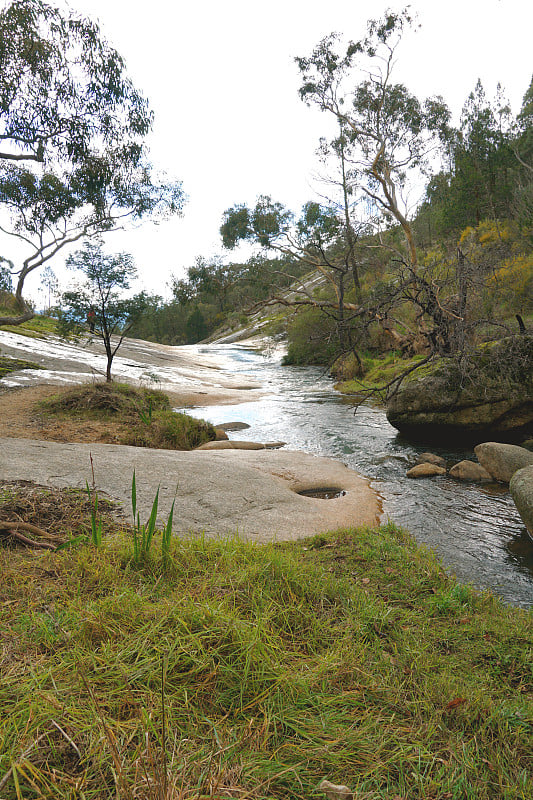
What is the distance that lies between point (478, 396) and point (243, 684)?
27.6 ft

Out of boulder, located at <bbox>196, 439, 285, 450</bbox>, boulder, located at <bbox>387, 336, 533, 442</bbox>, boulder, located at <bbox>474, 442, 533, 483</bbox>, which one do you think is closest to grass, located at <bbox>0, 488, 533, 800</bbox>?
boulder, located at <bbox>474, 442, 533, 483</bbox>

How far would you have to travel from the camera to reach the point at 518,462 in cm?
685

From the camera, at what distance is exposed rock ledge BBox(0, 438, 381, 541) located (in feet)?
15.3

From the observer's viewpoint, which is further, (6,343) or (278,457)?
(6,343)

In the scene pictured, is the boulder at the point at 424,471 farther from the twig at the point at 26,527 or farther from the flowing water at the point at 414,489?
the twig at the point at 26,527

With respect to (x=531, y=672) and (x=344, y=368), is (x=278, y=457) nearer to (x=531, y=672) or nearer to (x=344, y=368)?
(x=531, y=672)

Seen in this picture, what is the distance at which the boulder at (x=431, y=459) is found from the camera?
8.02 m

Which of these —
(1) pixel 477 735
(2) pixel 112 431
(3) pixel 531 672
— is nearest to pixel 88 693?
(1) pixel 477 735

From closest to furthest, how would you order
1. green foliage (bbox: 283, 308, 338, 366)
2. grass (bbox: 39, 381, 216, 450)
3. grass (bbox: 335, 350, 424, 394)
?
grass (bbox: 39, 381, 216, 450), grass (bbox: 335, 350, 424, 394), green foliage (bbox: 283, 308, 338, 366)

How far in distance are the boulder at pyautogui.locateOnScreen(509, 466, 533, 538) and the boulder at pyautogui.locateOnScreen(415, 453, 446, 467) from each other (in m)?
2.63

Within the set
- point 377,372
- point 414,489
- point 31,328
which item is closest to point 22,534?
point 414,489

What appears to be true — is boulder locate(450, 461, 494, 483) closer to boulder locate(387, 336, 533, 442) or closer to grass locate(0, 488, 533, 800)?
boulder locate(387, 336, 533, 442)

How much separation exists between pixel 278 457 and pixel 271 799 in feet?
22.5

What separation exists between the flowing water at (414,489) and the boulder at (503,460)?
0.98ft
